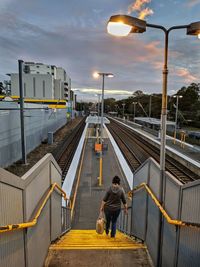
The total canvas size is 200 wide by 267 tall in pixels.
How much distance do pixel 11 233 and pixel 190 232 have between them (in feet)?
7.90

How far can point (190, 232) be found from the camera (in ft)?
10.4

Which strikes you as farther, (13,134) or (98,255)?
(13,134)

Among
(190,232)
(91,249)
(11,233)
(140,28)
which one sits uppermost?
(140,28)

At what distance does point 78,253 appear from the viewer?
15.9 ft

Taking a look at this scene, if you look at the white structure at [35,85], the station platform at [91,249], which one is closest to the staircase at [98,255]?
the station platform at [91,249]

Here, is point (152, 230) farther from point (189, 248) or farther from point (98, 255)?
point (189, 248)

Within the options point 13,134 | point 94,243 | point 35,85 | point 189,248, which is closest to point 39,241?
point 94,243

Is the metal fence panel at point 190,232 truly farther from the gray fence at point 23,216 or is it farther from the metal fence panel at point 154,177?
the gray fence at point 23,216

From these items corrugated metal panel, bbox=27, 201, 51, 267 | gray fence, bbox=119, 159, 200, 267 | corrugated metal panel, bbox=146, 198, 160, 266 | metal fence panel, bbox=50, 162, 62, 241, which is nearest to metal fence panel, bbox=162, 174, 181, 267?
gray fence, bbox=119, 159, 200, 267

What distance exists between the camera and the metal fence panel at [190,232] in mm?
2993

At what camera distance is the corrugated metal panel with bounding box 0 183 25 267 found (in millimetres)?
2586

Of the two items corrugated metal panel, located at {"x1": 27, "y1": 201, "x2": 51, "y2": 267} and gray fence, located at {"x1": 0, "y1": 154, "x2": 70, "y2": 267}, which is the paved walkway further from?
gray fence, located at {"x1": 0, "y1": 154, "x2": 70, "y2": 267}

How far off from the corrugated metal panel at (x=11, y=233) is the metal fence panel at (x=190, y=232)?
2.32m

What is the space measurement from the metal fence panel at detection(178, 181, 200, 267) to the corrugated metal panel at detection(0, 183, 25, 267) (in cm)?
232
